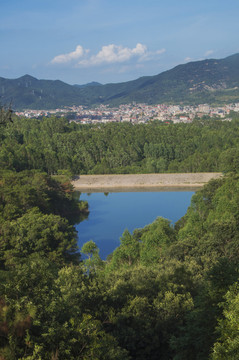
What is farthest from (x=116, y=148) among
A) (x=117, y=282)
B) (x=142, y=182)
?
(x=117, y=282)

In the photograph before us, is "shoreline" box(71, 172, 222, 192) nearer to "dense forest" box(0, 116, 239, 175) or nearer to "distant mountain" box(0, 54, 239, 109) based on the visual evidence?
"dense forest" box(0, 116, 239, 175)

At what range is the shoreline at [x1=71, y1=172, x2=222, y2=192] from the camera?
92.5 feet

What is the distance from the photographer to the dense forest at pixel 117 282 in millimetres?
3752

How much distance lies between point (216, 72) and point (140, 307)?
158 m

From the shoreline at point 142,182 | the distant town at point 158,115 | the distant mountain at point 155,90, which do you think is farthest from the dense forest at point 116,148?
the distant mountain at point 155,90

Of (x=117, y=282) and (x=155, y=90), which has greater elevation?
(x=155, y=90)

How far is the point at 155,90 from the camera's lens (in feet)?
483

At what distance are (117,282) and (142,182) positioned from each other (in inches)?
861

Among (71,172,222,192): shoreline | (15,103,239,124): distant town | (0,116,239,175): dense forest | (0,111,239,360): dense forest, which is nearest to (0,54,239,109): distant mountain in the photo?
(15,103,239,124): distant town

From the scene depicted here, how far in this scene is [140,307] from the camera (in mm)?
6316

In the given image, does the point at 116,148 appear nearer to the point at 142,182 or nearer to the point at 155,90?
the point at 142,182

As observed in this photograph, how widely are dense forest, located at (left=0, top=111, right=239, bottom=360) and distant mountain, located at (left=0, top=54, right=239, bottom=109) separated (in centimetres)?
10079

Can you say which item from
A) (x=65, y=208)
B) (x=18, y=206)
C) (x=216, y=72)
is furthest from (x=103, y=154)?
(x=216, y=72)

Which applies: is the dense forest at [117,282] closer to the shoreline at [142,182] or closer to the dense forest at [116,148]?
the dense forest at [116,148]
